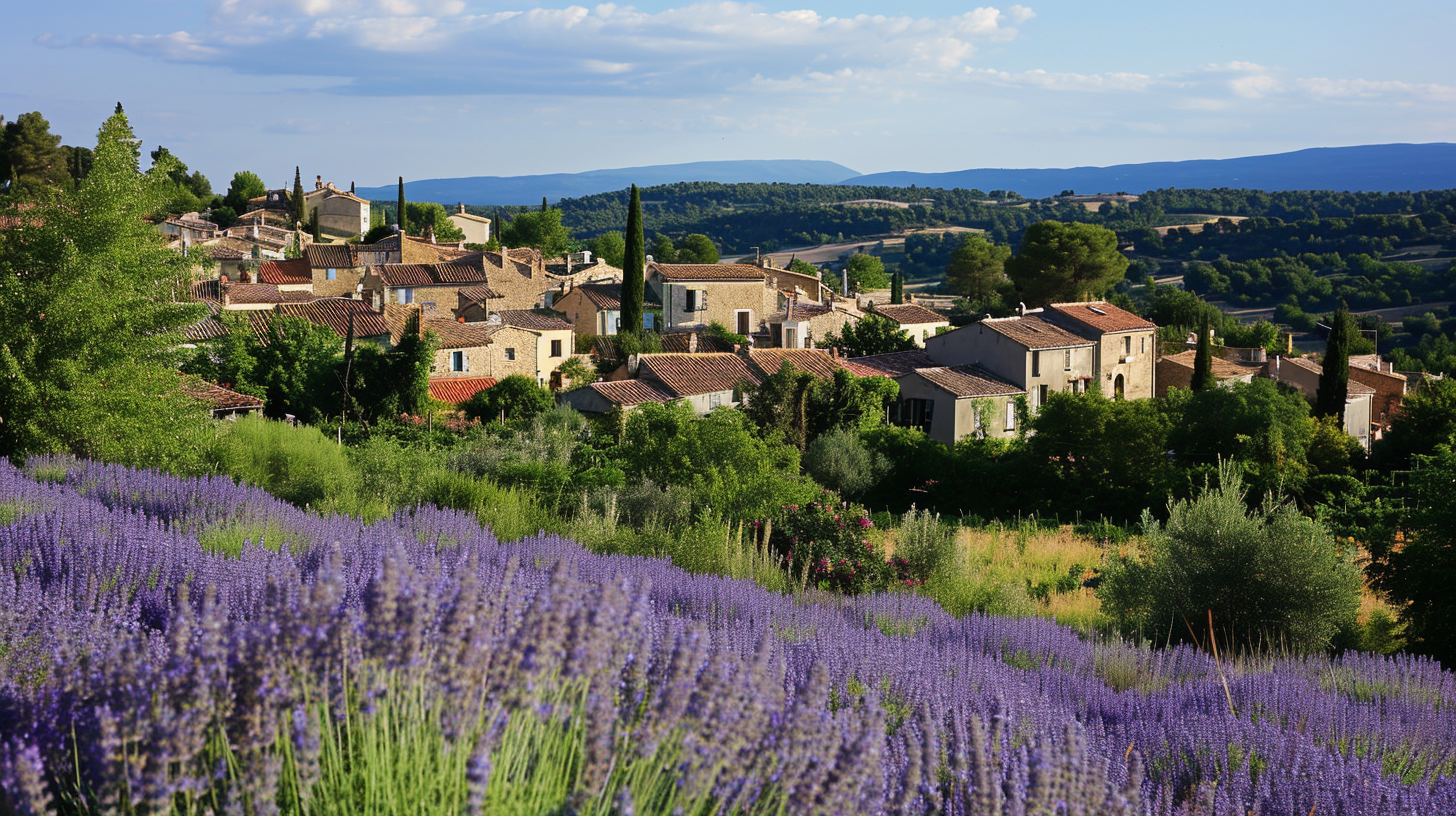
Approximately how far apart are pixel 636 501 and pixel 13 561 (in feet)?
23.3

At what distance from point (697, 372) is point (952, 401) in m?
8.91

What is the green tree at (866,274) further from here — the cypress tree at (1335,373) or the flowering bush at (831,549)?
the flowering bush at (831,549)

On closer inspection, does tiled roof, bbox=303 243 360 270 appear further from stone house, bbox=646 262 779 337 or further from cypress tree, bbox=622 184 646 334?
cypress tree, bbox=622 184 646 334

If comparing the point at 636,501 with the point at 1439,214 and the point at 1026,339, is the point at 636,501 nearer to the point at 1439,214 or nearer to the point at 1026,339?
the point at 1026,339

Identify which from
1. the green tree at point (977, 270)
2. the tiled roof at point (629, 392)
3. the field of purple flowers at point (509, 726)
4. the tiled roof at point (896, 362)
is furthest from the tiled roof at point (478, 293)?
the field of purple flowers at point (509, 726)

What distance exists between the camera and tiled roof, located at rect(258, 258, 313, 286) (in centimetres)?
5594

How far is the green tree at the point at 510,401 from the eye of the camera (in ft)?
112

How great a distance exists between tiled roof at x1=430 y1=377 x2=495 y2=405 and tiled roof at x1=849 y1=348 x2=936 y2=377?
13.8 m

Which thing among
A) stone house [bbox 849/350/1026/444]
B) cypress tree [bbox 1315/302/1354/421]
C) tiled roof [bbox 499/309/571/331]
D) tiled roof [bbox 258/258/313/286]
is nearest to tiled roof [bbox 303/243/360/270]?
tiled roof [bbox 258/258/313/286]

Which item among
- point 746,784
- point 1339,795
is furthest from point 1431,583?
point 746,784

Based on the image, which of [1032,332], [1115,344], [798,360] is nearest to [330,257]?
[798,360]

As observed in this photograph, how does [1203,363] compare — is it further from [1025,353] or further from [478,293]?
[478,293]

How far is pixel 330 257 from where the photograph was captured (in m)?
58.4

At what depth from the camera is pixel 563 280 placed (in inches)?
2509
